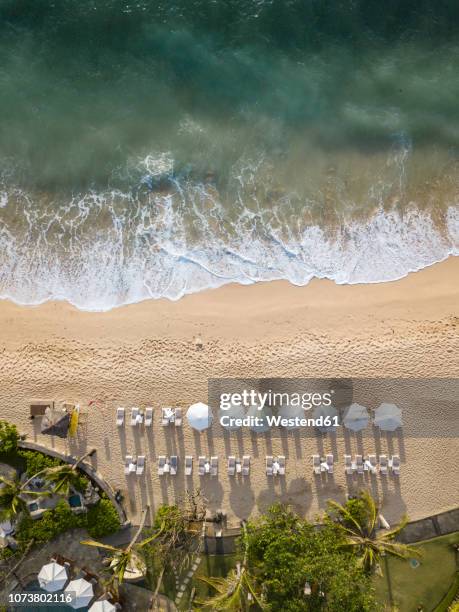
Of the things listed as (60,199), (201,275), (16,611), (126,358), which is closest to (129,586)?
(16,611)

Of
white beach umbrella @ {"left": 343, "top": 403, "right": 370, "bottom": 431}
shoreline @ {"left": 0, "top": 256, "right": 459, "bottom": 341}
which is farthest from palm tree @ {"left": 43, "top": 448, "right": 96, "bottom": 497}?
white beach umbrella @ {"left": 343, "top": 403, "right": 370, "bottom": 431}

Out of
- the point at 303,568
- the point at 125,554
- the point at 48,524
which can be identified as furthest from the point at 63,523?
the point at 303,568

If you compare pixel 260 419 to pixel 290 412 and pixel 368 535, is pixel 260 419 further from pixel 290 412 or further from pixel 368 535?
pixel 368 535

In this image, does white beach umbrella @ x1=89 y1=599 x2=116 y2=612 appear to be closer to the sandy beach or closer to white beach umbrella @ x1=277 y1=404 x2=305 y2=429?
the sandy beach

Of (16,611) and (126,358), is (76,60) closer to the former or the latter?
(126,358)

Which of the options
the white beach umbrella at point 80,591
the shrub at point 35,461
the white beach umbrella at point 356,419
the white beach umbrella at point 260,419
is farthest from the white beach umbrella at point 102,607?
the white beach umbrella at point 356,419

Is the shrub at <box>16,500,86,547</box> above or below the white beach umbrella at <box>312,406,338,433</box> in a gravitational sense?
below

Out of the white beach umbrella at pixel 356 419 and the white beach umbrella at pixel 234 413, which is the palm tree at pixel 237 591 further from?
the white beach umbrella at pixel 356 419
